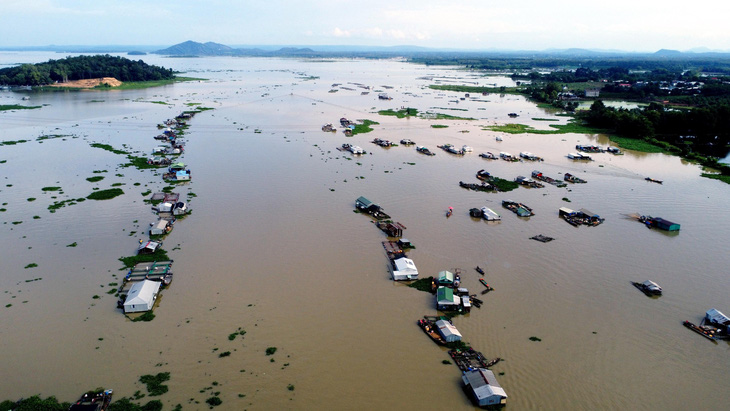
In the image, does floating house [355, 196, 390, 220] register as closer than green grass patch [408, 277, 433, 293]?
No

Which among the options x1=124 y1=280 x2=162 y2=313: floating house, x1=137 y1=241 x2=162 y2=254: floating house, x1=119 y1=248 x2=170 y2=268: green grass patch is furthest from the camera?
x1=137 y1=241 x2=162 y2=254: floating house

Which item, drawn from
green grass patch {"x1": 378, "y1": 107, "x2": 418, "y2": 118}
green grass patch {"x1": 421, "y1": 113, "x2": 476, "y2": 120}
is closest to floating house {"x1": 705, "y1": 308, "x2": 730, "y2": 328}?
green grass patch {"x1": 421, "y1": 113, "x2": 476, "y2": 120}

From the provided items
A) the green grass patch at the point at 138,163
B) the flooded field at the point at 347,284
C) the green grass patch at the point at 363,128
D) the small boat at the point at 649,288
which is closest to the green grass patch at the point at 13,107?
the flooded field at the point at 347,284

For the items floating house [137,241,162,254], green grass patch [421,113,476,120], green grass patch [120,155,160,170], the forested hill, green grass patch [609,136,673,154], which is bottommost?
floating house [137,241,162,254]

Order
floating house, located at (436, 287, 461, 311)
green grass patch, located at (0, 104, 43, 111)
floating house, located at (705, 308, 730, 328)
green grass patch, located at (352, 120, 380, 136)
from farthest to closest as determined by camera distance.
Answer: green grass patch, located at (0, 104, 43, 111)
green grass patch, located at (352, 120, 380, 136)
floating house, located at (436, 287, 461, 311)
floating house, located at (705, 308, 730, 328)

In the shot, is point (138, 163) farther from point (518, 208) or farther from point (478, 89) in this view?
point (478, 89)

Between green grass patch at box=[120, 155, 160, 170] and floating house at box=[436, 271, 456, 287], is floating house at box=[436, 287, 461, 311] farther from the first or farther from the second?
green grass patch at box=[120, 155, 160, 170]

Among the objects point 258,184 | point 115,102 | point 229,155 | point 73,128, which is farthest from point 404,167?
point 115,102

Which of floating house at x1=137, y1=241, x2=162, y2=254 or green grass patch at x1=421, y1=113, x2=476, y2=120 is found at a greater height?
green grass patch at x1=421, y1=113, x2=476, y2=120
